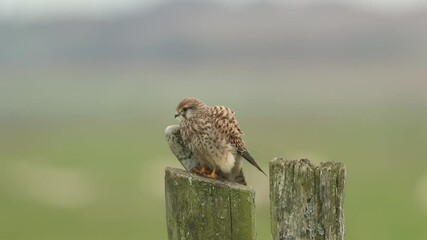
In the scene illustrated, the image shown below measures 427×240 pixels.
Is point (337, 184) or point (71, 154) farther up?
point (71, 154)

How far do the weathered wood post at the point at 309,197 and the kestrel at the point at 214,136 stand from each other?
145 centimetres

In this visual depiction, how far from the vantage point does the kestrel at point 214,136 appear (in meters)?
4.75

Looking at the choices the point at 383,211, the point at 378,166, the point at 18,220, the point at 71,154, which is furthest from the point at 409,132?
the point at 18,220

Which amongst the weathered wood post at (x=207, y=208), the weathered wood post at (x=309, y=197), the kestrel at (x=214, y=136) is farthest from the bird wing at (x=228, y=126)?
the weathered wood post at (x=309, y=197)

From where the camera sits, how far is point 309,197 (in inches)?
125

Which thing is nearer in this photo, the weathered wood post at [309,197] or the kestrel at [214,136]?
the weathered wood post at [309,197]

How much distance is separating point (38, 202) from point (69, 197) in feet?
2.78

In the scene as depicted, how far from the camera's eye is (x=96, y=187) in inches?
736

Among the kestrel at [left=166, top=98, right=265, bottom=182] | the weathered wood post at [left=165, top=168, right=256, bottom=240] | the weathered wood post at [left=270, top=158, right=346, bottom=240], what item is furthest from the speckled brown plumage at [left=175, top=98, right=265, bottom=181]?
the weathered wood post at [left=270, top=158, right=346, bottom=240]

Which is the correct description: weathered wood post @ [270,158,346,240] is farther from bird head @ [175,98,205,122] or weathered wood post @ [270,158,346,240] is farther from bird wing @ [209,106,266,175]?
bird head @ [175,98,205,122]

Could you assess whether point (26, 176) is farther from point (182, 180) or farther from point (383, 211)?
point (182, 180)

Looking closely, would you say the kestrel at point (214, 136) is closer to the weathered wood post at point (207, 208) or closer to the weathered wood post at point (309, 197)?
the weathered wood post at point (207, 208)

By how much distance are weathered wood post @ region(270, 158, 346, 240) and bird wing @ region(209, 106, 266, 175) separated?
163 centimetres

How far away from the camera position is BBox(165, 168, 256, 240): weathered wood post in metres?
3.29
